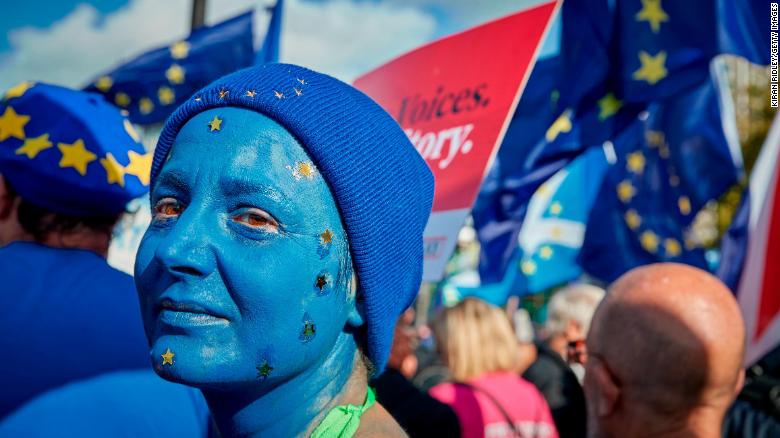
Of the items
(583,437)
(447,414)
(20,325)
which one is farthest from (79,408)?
(583,437)

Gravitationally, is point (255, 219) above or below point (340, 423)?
above

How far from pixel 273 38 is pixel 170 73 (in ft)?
2.47

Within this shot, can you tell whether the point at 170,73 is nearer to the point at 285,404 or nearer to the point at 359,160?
the point at 359,160

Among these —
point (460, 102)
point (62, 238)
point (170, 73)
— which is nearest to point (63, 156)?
point (62, 238)

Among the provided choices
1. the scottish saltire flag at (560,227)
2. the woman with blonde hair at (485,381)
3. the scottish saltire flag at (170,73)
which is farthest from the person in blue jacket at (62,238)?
the scottish saltire flag at (560,227)

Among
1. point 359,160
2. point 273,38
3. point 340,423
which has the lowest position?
point 273,38

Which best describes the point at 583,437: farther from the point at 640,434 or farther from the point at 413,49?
the point at 413,49

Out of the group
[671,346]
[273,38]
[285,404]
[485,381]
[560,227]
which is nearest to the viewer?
[285,404]

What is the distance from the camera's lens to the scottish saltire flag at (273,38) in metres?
4.54

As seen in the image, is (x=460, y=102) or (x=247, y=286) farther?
(x=460, y=102)

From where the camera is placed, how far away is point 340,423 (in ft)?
4.79

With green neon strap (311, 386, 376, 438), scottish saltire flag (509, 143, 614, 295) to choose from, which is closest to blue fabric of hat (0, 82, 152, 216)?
green neon strap (311, 386, 376, 438)

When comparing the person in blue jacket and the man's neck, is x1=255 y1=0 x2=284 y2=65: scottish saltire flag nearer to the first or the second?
the person in blue jacket

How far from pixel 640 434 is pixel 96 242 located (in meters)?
1.79
